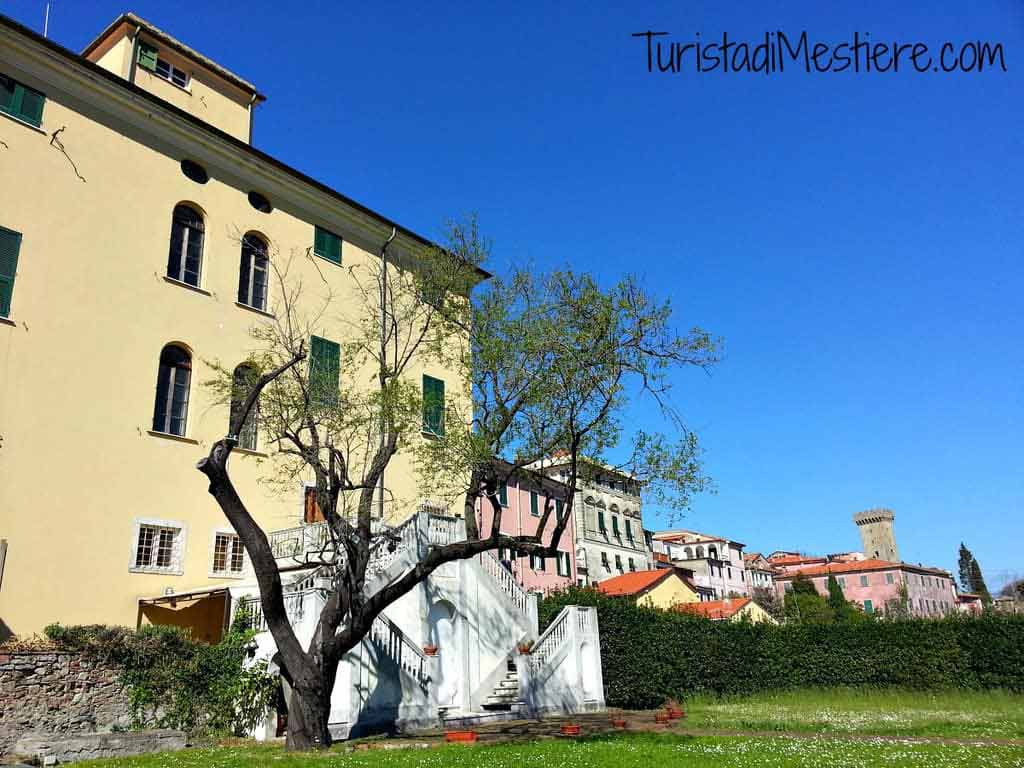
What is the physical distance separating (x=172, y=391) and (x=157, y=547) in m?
4.00

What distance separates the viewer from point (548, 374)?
16156 millimetres

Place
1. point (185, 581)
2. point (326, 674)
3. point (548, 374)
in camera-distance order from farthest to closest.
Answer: point (185, 581) < point (548, 374) < point (326, 674)

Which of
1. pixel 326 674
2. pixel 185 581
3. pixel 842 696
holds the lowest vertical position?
pixel 842 696

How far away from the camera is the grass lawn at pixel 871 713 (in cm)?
1573

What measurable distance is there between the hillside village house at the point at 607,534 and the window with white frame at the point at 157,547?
31.6 m

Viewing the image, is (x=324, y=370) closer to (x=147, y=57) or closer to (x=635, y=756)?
(x=147, y=57)

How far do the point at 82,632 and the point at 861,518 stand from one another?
11748cm

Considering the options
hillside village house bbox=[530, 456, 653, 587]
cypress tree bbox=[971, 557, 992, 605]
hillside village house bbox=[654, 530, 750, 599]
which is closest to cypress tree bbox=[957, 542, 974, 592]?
cypress tree bbox=[971, 557, 992, 605]

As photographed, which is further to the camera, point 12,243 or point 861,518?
point 861,518

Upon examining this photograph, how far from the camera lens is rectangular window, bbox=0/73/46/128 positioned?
18.2 m

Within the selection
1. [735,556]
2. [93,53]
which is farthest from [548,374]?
[735,556]

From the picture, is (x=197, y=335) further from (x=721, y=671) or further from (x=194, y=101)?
(x=721, y=671)

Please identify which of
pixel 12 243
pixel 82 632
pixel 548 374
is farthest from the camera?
pixel 12 243

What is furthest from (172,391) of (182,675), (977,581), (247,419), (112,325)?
(977,581)
